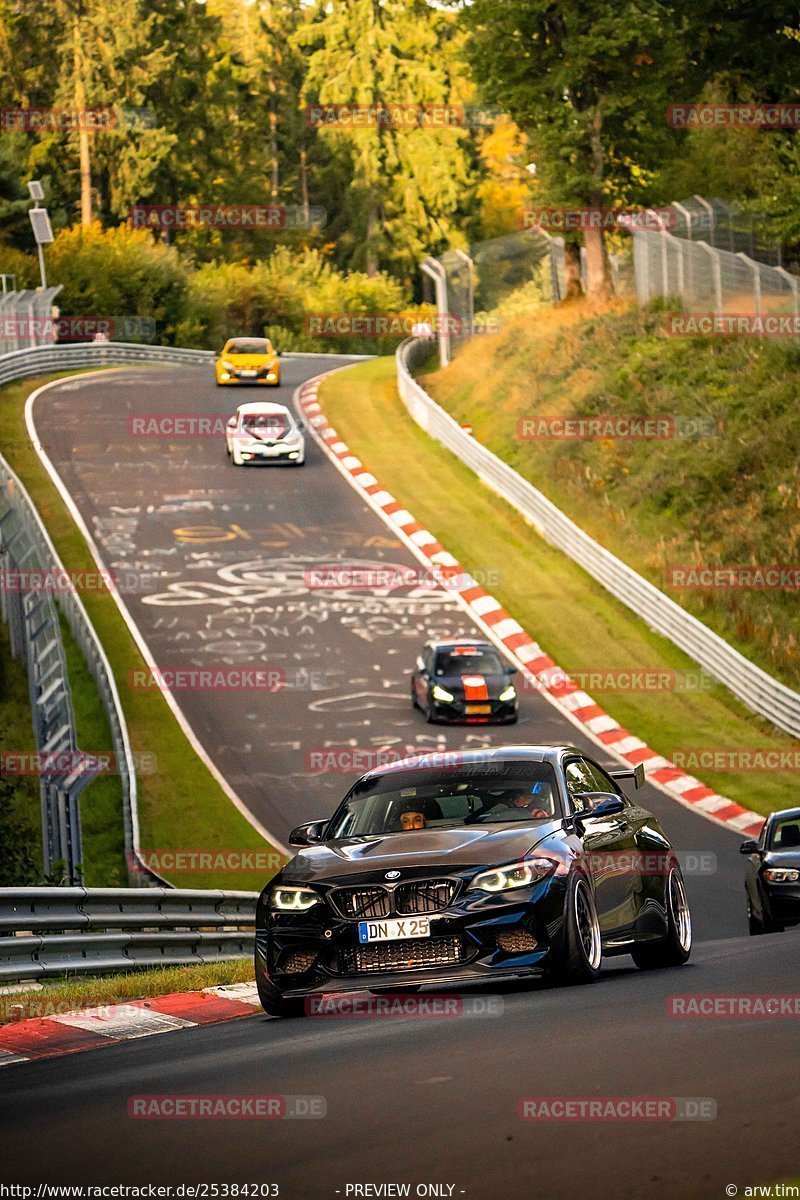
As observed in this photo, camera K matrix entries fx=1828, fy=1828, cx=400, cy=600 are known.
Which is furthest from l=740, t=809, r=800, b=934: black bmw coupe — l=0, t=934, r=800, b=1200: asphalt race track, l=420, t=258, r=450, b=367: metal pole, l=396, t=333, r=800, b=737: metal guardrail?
l=420, t=258, r=450, b=367: metal pole

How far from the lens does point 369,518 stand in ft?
132

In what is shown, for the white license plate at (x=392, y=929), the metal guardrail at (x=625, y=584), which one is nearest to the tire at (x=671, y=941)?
the white license plate at (x=392, y=929)

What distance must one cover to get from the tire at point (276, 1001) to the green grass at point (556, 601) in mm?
16472

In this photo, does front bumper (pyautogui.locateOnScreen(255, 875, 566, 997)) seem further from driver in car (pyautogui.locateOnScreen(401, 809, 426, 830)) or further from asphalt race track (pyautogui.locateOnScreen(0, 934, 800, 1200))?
driver in car (pyautogui.locateOnScreen(401, 809, 426, 830))

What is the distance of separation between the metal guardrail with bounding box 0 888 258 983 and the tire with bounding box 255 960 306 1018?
7.07 feet

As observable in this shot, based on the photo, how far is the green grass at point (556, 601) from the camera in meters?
29.0

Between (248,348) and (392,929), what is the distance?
46989 millimetres

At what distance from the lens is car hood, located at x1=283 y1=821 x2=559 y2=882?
9586 mm

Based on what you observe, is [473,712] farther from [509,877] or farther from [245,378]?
[245,378]

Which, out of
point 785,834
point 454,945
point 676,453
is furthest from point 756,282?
point 454,945

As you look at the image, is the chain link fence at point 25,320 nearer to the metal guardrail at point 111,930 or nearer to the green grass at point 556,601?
the green grass at point 556,601

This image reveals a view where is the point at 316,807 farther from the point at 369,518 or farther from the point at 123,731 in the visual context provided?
the point at 369,518

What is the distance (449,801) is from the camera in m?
10.6

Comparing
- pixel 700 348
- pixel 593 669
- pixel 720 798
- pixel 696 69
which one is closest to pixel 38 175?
pixel 696 69
